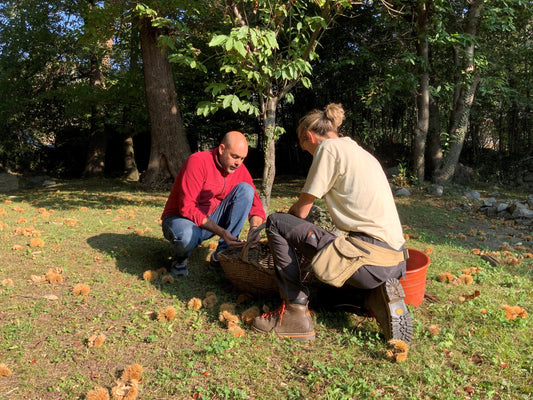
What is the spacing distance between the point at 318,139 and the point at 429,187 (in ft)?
23.1

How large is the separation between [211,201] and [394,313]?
1.87m

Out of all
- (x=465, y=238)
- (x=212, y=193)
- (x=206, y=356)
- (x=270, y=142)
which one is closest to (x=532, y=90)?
(x=465, y=238)

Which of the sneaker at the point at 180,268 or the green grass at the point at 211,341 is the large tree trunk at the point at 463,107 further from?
the sneaker at the point at 180,268

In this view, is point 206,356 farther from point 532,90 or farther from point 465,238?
point 532,90

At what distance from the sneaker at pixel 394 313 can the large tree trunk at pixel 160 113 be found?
24.2 ft

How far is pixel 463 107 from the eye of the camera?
9180 mm

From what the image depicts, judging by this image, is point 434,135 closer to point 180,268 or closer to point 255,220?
point 255,220

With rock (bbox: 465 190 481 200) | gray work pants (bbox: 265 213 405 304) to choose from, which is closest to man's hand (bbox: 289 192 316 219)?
gray work pants (bbox: 265 213 405 304)

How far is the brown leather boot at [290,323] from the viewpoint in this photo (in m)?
2.50

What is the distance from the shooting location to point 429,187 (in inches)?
346

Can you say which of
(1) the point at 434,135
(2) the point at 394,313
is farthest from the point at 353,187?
(1) the point at 434,135

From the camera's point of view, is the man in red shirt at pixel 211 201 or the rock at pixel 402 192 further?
the rock at pixel 402 192

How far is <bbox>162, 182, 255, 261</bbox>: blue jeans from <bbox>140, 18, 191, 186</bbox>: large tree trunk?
19.0 feet

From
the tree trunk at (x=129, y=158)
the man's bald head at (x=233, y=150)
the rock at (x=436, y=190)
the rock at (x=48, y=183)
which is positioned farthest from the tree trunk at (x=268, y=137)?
the tree trunk at (x=129, y=158)
